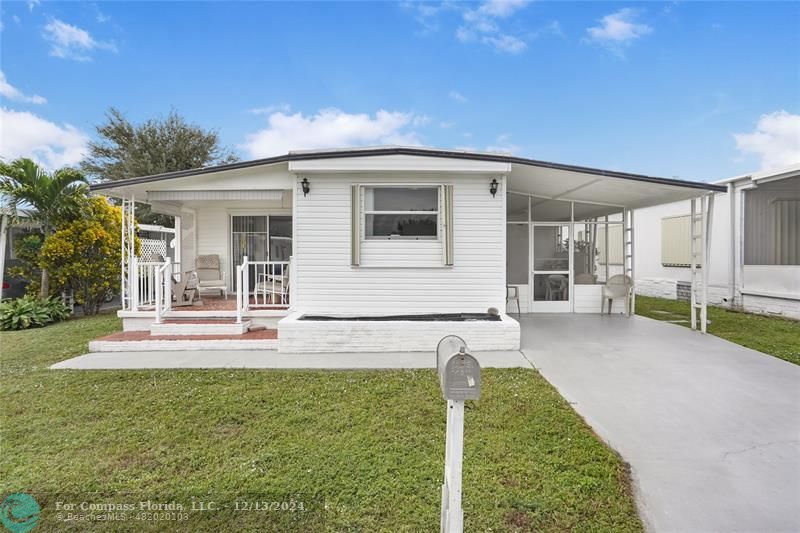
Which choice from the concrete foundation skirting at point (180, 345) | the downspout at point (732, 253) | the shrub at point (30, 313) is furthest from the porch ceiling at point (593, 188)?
the shrub at point (30, 313)

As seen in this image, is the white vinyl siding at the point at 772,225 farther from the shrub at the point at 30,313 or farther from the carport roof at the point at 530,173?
the shrub at the point at 30,313

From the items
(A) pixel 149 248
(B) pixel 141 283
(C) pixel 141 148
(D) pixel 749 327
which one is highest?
(C) pixel 141 148

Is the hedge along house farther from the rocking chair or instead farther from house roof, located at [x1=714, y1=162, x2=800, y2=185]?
house roof, located at [x1=714, y1=162, x2=800, y2=185]

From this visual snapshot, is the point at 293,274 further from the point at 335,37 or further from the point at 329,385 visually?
the point at 335,37

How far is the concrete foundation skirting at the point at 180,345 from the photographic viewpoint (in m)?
5.89

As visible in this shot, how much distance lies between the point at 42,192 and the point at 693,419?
12444 millimetres

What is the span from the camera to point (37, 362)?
5.45m

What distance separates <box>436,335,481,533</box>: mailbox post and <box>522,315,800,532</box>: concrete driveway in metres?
1.23

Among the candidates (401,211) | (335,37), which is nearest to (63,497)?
(401,211)

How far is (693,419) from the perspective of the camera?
11.2 feet

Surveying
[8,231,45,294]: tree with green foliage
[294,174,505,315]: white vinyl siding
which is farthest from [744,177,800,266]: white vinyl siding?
[8,231,45,294]: tree with green foliage

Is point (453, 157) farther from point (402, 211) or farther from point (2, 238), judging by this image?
point (2, 238)

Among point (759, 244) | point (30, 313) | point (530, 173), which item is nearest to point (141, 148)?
point (30, 313)

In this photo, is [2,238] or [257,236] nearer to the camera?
[2,238]
